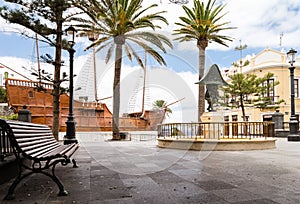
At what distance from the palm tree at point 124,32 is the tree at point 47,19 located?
2391 millimetres

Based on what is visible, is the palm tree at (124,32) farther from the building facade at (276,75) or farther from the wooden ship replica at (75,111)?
the building facade at (276,75)

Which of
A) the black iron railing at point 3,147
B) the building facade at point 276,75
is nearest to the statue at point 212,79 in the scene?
the black iron railing at point 3,147

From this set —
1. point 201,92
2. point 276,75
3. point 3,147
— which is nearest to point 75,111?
point 201,92

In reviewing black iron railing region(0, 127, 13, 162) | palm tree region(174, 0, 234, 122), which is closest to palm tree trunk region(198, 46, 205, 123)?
palm tree region(174, 0, 234, 122)

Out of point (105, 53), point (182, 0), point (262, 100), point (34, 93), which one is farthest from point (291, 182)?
point (34, 93)

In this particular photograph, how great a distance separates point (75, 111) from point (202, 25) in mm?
19217

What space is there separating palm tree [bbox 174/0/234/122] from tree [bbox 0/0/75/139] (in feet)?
28.0

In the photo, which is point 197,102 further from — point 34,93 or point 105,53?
point 34,93

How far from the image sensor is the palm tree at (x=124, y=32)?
54.2 feet

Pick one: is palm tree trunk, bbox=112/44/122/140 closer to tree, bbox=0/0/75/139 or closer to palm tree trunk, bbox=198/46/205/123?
tree, bbox=0/0/75/139

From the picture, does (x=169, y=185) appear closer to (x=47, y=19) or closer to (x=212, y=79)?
(x=212, y=79)

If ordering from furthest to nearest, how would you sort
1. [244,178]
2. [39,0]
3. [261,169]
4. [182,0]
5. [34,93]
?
[34,93] < [39,0] < [182,0] < [261,169] < [244,178]

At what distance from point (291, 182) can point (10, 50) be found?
18493mm

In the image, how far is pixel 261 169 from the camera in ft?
18.8
